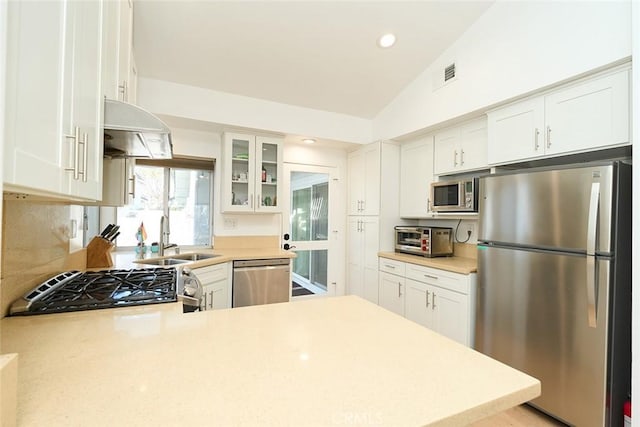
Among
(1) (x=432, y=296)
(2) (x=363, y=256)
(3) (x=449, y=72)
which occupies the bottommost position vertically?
(1) (x=432, y=296)

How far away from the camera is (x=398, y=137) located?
348cm

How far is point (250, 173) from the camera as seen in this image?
11.1 feet

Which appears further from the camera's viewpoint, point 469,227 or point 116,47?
point 469,227

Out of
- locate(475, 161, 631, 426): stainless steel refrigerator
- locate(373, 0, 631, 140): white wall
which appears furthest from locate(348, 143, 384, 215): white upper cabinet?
locate(475, 161, 631, 426): stainless steel refrigerator

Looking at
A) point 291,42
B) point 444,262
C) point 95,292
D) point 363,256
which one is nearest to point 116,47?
point 95,292

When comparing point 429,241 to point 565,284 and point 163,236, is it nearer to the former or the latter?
point 565,284

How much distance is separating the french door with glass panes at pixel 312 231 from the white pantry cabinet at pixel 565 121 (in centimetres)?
222

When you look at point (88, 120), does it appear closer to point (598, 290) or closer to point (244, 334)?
point (244, 334)

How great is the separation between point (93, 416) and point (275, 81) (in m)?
3.05

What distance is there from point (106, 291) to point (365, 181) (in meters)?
3.04

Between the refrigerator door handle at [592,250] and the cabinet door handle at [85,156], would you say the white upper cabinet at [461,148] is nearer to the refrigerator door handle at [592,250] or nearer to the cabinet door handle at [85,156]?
the refrigerator door handle at [592,250]

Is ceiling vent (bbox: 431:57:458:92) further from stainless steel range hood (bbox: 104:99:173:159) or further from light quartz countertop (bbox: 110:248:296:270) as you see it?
stainless steel range hood (bbox: 104:99:173:159)

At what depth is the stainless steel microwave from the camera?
2.64 meters

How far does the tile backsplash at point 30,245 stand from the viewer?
1.13 metres
